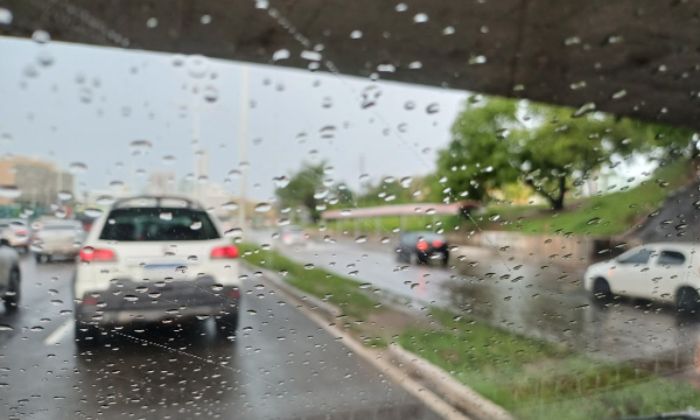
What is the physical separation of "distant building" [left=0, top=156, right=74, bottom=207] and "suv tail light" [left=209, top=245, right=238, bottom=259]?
0.96 metres

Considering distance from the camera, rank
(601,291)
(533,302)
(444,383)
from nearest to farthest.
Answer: (444,383), (533,302), (601,291)

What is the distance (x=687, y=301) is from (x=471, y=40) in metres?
4.06

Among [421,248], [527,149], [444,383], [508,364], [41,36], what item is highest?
[41,36]

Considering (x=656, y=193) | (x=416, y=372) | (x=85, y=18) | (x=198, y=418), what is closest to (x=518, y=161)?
(x=656, y=193)

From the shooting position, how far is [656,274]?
5734 millimetres

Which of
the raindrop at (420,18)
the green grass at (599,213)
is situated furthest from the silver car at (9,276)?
the raindrop at (420,18)

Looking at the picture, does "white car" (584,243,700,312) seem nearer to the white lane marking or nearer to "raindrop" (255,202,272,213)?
"raindrop" (255,202,272,213)

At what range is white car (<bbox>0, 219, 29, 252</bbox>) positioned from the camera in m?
3.85

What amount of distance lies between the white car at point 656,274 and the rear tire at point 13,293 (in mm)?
4396

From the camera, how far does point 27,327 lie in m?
4.27

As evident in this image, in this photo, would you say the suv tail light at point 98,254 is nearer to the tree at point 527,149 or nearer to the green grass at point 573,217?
the green grass at point 573,217

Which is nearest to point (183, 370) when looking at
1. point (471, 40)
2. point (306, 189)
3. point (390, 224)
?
point (306, 189)

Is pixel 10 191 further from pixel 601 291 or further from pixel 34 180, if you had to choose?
pixel 601 291

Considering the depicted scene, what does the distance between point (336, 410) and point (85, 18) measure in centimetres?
356
